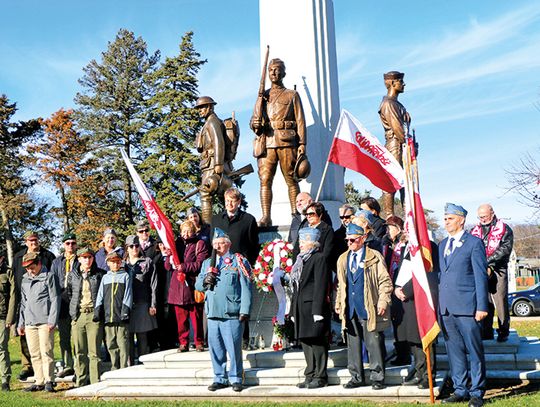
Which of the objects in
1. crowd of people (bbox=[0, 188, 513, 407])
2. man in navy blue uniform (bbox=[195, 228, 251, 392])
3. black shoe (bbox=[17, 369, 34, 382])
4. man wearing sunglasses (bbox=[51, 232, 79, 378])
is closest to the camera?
crowd of people (bbox=[0, 188, 513, 407])

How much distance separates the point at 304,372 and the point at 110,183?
31317 millimetres

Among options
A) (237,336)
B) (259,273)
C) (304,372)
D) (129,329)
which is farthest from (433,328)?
(129,329)

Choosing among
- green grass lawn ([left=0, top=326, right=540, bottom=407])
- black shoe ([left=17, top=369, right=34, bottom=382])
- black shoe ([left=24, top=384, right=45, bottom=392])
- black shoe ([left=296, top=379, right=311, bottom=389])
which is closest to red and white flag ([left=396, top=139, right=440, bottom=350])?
green grass lawn ([left=0, top=326, right=540, bottom=407])

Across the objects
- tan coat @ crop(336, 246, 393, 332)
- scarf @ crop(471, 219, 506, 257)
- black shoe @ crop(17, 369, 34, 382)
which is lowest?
black shoe @ crop(17, 369, 34, 382)

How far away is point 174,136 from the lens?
32.9m

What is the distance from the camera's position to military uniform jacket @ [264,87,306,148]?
10789mm

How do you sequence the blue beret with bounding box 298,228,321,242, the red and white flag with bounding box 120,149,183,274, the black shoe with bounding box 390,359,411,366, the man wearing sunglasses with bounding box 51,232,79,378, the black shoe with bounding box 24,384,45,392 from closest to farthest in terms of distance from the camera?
the blue beret with bounding box 298,228,321,242 < the black shoe with bounding box 390,359,411,366 < the red and white flag with bounding box 120,149,183,274 < the black shoe with bounding box 24,384,45,392 < the man wearing sunglasses with bounding box 51,232,79,378

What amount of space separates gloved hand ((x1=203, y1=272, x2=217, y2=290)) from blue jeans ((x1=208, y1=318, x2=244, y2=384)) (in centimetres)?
41

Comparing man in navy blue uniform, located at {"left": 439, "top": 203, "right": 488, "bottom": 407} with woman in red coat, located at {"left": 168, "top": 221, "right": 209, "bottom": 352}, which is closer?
man in navy blue uniform, located at {"left": 439, "top": 203, "right": 488, "bottom": 407}

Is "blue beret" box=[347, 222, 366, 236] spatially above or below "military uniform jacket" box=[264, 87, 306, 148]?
below

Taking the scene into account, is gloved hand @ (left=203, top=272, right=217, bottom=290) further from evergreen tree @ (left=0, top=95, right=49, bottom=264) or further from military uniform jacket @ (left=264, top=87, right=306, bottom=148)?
evergreen tree @ (left=0, top=95, right=49, bottom=264)

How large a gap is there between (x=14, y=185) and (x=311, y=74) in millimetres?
26304

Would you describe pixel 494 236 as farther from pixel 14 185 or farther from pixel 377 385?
pixel 14 185

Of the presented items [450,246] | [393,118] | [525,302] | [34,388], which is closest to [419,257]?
[450,246]
